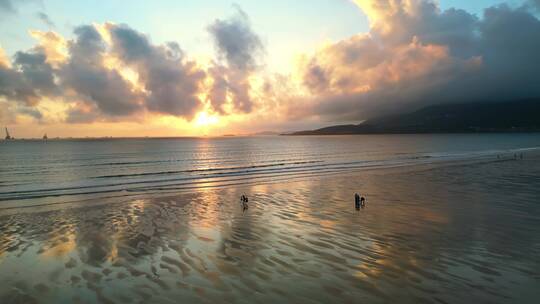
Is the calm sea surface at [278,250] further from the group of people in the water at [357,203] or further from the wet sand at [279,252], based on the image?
the group of people in the water at [357,203]

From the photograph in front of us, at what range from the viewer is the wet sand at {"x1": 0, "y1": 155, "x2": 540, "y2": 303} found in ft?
27.7

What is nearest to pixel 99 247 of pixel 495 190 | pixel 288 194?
pixel 288 194

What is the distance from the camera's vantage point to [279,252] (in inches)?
457

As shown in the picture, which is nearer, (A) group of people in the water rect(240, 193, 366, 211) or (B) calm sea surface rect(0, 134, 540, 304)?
(B) calm sea surface rect(0, 134, 540, 304)

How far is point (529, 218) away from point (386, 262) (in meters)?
10.8

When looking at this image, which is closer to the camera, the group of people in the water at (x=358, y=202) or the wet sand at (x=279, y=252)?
the wet sand at (x=279, y=252)

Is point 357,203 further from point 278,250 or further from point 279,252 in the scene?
point 279,252

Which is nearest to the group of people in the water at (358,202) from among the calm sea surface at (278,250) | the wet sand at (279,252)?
the calm sea surface at (278,250)

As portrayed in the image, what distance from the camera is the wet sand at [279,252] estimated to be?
845 centimetres

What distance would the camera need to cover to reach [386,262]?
10281 mm

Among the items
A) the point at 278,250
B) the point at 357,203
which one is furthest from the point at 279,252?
the point at 357,203

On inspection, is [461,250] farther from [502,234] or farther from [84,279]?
[84,279]

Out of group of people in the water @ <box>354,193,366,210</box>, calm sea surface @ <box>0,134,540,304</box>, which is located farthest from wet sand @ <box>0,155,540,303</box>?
group of people in the water @ <box>354,193,366,210</box>

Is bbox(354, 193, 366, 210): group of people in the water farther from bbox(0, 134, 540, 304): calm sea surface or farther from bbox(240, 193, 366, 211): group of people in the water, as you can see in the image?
bbox(0, 134, 540, 304): calm sea surface
